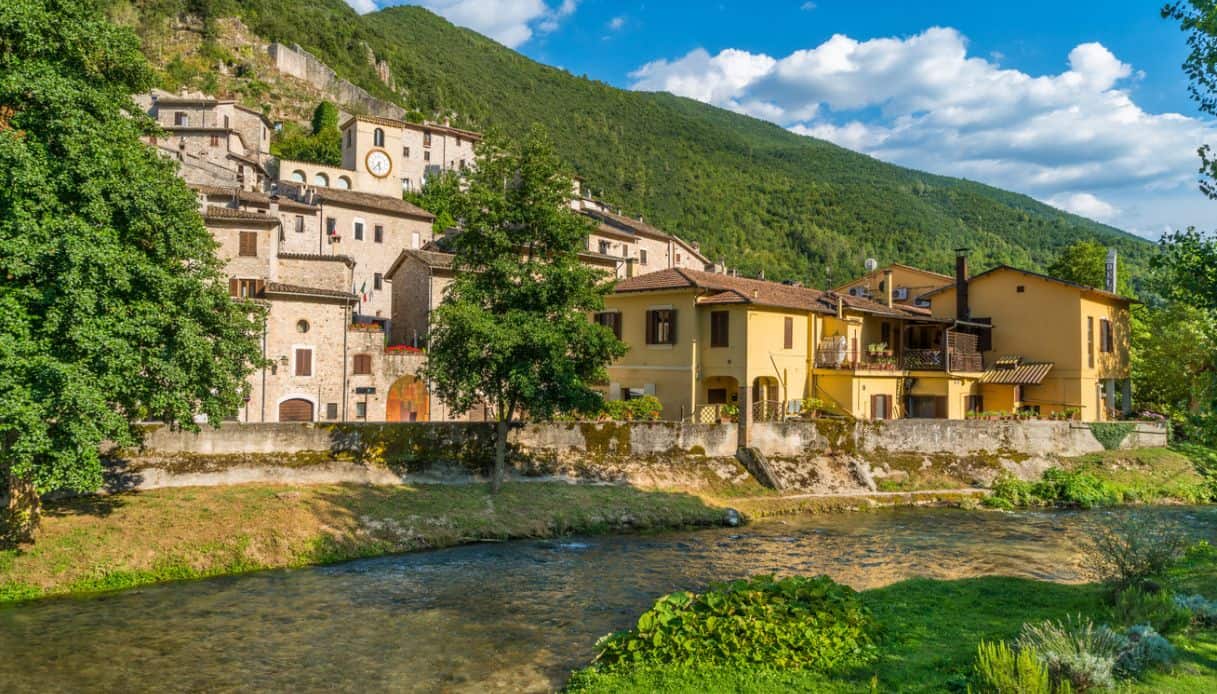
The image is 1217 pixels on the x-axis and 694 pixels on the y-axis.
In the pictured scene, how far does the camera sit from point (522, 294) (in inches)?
961

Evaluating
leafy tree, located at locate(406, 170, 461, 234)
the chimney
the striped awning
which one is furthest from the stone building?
the striped awning

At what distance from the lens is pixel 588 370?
83.1 feet

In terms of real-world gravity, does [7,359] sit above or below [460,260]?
below

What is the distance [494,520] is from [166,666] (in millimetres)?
11404

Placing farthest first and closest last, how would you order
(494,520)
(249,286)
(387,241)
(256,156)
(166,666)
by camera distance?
(256,156) < (387,241) < (249,286) < (494,520) < (166,666)

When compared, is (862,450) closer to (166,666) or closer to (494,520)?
(494,520)

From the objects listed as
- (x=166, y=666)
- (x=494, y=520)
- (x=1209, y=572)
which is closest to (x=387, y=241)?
(x=494, y=520)

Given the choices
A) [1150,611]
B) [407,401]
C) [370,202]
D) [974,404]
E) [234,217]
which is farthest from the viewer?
[370,202]

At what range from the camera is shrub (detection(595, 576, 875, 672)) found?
999 cm

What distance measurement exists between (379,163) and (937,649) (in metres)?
74.4

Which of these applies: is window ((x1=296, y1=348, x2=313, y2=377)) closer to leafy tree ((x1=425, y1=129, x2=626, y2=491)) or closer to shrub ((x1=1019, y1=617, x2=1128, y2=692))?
leafy tree ((x1=425, y1=129, x2=626, y2=491))

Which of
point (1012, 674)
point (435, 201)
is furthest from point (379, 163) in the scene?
point (1012, 674)

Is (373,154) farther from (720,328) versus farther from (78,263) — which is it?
(78,263)

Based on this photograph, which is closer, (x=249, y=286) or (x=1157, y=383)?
(x=249, y=286)
